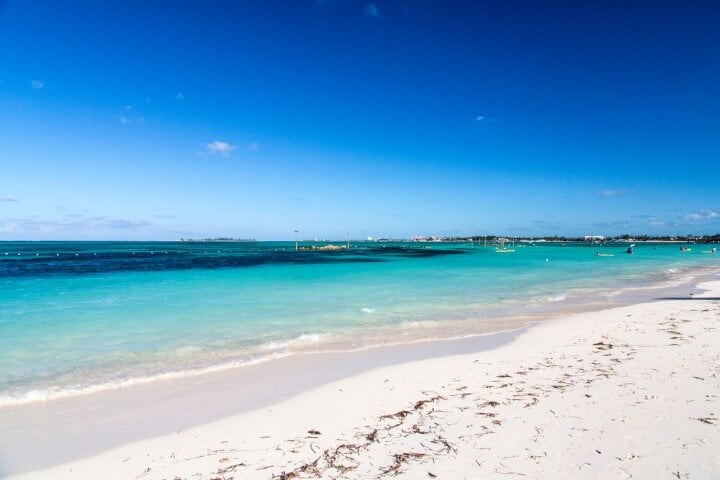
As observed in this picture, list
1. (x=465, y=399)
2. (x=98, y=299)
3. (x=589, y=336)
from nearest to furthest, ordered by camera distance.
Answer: (x=465, y=399) < (x=589, y=336) < (x=98, y=299)

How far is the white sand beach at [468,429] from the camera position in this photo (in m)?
4.13

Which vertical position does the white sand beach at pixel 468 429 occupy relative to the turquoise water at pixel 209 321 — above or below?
above

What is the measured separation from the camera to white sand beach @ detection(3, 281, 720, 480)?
4.13 metres

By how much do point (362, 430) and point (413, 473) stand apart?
118 cm

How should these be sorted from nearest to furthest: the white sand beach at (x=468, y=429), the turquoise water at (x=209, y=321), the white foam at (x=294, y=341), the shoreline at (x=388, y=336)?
the white sand beach at (x=468, y=429) < the shoreline at (x=388, y=336) < the turquoise water at (x=209, y=321) < the white foam at (x=294, y=341)

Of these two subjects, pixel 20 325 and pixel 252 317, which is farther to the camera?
pixel 252 317

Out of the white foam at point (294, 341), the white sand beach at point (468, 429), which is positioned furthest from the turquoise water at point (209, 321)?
the white sand beach at point (468, 429)

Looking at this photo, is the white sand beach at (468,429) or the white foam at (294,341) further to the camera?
the white foam at (294,341)

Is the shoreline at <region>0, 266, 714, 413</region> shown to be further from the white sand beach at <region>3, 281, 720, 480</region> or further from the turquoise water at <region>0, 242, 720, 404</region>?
the white sand beach at <region>3, 281, 720, 480</region>

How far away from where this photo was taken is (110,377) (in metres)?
7.66

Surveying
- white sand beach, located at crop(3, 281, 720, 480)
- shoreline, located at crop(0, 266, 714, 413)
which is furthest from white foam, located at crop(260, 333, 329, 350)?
white sand beach, located at crop(3, 281, 720, 480)

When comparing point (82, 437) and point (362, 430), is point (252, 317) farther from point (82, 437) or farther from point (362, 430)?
point (362, 430)

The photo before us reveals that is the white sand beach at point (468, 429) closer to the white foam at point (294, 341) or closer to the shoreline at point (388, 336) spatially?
the shoreline at point (388, 336)

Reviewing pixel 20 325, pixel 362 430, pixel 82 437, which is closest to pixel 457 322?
pixel 362 430
